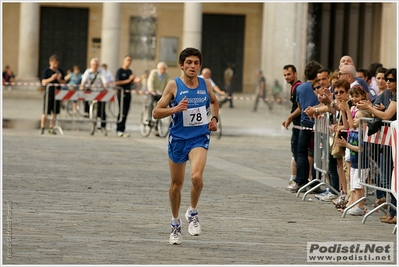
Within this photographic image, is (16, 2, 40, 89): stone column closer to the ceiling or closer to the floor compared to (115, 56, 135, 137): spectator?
closer to the ceiling

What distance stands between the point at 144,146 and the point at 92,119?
3.17m

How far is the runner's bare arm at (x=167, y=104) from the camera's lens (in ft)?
30.2

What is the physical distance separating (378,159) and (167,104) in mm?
2820

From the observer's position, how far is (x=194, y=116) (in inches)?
371

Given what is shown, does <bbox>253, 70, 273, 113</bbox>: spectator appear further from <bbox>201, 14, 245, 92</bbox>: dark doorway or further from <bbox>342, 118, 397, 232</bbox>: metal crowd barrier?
<bbox>342, 118, 397, 232</bbox>: metal crowd barrier

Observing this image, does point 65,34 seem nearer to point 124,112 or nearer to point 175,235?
point 124,112

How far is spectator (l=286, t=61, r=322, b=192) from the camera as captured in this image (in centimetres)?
1371

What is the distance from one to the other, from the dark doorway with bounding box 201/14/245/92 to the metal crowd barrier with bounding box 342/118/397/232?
3844cm

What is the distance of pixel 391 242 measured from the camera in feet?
30.8

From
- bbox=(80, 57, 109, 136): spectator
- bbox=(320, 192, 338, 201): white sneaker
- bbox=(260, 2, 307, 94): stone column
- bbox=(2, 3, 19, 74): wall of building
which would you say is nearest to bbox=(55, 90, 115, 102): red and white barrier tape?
bbox=(80, 57, 109, 136): spectator

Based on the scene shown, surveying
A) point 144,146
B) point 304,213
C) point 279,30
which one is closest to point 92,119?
point 144,146

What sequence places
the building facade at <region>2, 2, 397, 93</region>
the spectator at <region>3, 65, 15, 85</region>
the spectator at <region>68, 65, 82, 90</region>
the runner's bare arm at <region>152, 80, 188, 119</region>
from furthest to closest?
the building facade at <region>2, 2, 397, 93</region> < the spectator at <region>3, 65, 15, 85</region> < the spectator at <region>68, 65, 82, 90</region> < the runner's bare arm at <region>152, 80, 188, 119</region>

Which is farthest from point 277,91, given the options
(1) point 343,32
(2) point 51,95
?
(2) point 51,95

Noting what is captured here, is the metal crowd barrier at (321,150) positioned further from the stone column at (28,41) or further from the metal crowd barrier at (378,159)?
the stone column at (28,41)
